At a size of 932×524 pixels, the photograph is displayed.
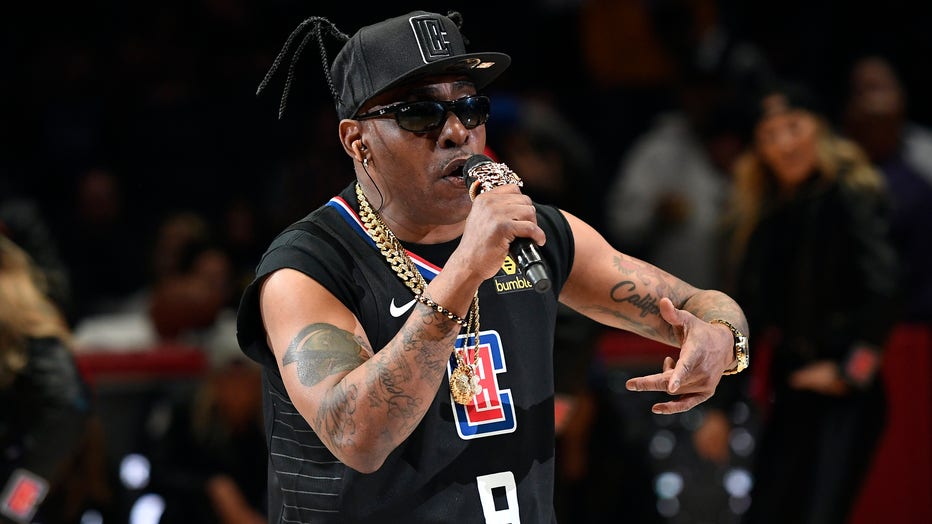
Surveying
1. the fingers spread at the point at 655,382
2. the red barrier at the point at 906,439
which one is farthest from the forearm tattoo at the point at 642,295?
the red barrier at the point at 906,439

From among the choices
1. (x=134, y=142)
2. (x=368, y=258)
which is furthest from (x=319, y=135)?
(x=368, y=258)

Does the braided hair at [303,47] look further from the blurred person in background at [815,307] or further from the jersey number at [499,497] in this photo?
the blurred person in background at [815,307]

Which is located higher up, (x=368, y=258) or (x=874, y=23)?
(x=368, y=258)

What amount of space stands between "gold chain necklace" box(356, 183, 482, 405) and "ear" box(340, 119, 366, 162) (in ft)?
0.38

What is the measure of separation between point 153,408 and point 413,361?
161 inches

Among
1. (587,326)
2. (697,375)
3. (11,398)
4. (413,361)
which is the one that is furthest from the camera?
(587,326)

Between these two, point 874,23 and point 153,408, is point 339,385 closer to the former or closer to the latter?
point 153,408

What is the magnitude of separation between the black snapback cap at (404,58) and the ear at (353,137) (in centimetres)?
2

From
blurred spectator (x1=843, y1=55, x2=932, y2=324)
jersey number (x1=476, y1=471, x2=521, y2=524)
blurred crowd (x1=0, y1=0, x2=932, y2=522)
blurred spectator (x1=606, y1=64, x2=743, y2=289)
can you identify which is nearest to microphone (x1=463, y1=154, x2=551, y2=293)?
jersey number (x1=476, y1=471, x2=521, y2=524)

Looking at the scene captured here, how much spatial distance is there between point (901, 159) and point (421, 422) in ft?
16.5

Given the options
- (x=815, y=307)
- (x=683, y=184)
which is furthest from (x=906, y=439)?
(x=683, y=184)

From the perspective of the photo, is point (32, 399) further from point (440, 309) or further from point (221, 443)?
point (440, 309)

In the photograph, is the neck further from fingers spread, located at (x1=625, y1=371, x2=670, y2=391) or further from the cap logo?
fingers spread, located at (x1=625, y1=371, x2=670, y2=391)

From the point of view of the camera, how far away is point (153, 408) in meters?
6.38
